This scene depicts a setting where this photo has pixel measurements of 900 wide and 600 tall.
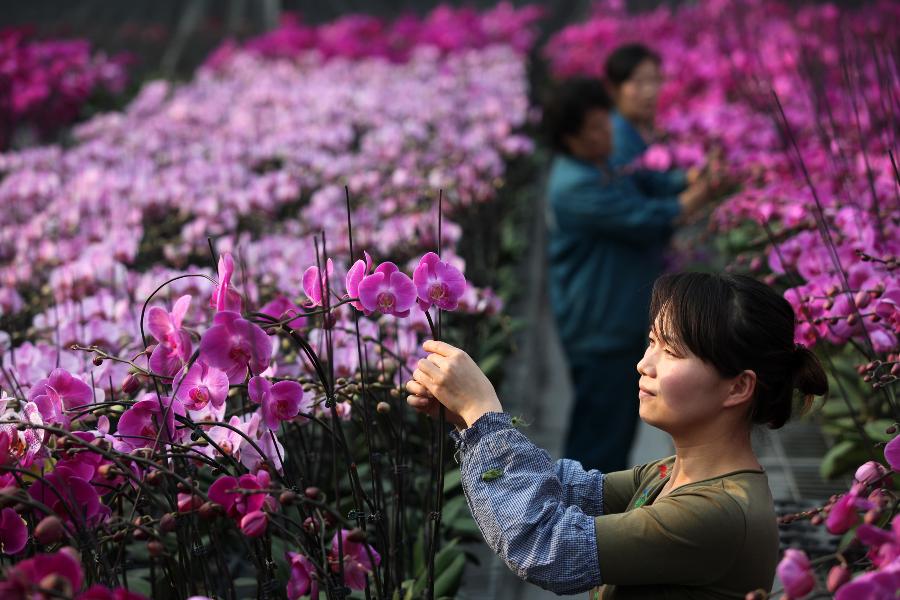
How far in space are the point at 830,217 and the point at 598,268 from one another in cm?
101

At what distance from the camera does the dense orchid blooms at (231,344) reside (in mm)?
1157

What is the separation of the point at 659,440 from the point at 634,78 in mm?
1329

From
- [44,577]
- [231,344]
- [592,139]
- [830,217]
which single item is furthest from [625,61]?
[44,577]

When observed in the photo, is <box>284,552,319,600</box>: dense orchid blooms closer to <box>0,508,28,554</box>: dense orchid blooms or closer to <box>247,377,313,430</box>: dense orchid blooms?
<box>247,377,313,430</box>: dense orchid blooms

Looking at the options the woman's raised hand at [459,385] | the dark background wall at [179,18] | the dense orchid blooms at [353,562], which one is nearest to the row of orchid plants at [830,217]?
the woman's raised hand at [459,385]

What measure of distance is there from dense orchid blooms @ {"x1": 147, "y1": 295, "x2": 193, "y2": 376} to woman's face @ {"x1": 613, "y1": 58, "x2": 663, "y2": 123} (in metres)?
2.91

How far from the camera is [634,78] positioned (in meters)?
3.92

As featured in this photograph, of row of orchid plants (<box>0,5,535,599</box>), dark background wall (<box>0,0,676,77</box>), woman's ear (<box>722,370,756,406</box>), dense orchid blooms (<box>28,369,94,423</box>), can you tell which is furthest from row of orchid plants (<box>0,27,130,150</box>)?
woman's ear (<box>722,370,756,406</box>)

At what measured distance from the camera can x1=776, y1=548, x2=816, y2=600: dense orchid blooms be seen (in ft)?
3.05

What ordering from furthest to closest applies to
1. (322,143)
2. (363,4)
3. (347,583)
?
(363,4) < (322,143) < (347,583)

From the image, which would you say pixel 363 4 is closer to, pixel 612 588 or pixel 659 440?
pixel 659 440

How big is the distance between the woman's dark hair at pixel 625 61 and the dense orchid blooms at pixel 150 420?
2.98 m

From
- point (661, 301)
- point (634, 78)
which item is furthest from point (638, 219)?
point (661, 301)

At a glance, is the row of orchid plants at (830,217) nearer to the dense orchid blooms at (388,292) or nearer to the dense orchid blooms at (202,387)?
the dense orchid blooms at (388,292)
